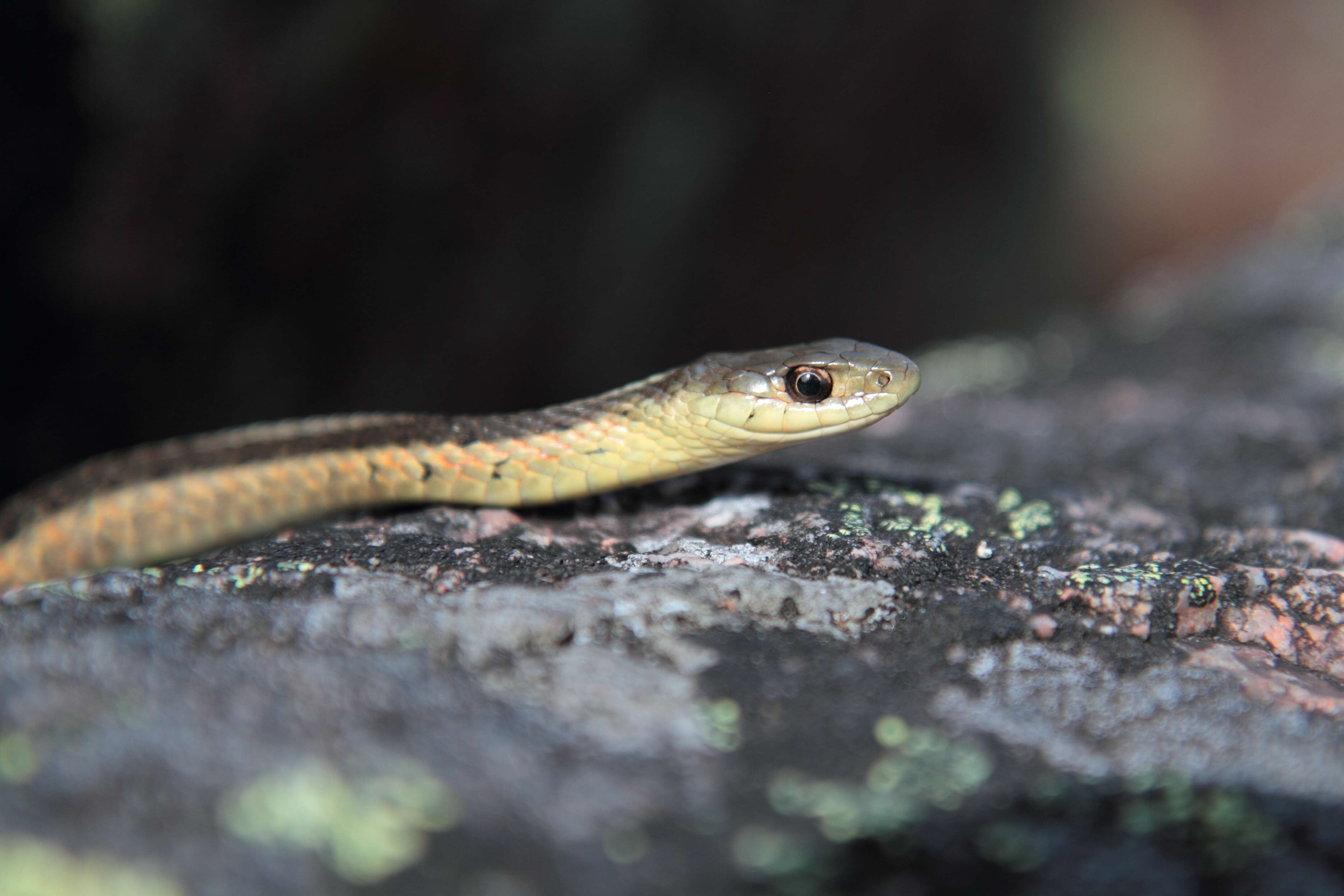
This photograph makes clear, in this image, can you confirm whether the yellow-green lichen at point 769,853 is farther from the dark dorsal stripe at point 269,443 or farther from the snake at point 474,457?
the dark dorsal stripe at point 269,443

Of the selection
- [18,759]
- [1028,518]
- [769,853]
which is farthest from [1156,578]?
[18,759]

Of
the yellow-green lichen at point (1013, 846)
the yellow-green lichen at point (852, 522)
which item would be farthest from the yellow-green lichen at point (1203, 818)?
the yellow-green lichen at point (852, 522)

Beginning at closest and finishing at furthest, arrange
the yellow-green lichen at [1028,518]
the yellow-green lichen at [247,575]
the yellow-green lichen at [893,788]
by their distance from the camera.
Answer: the yellow-green lichen at [893,788]
the yellow-green lichen at [247,575]
the yellow-green lichen at [1028,518]

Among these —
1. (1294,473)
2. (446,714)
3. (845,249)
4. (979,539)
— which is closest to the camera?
(446,714)

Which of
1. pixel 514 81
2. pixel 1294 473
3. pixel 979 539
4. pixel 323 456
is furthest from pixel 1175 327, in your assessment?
pixel 323 456

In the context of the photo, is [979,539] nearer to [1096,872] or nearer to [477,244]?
[1096,872]

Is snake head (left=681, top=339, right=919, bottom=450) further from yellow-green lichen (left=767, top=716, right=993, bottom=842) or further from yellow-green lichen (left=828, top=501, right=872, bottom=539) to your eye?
yellow-green lichen (left=767, top=716, right=993, bottom=842)

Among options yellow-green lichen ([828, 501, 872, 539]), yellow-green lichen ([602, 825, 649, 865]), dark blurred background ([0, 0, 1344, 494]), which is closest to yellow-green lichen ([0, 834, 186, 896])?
yellow-green lichen ([602, 825, 649, 865])
